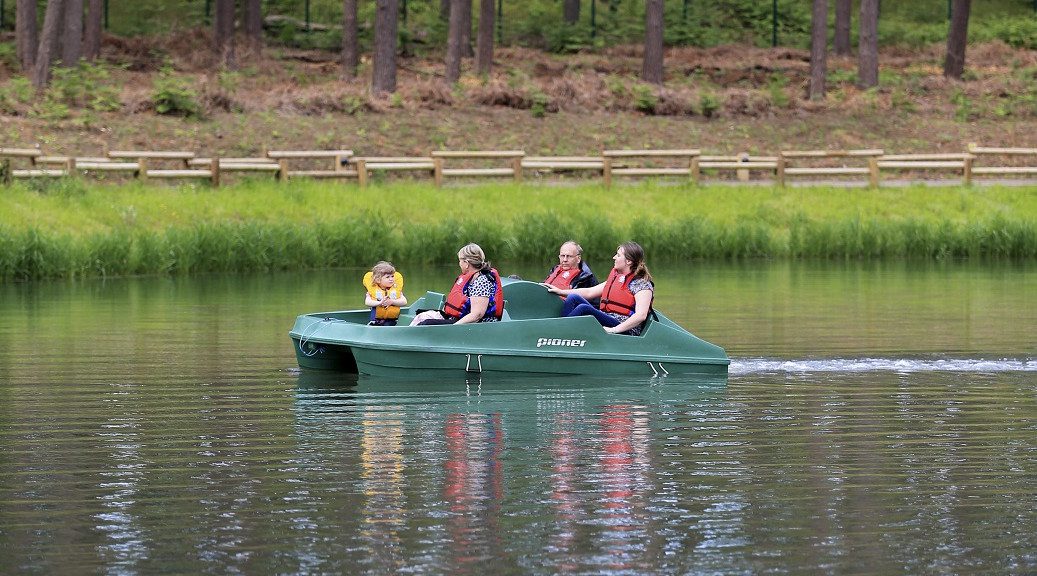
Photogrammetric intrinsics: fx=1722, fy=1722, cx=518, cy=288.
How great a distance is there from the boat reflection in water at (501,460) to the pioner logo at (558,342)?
0.35 metres

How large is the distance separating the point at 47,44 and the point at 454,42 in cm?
1041

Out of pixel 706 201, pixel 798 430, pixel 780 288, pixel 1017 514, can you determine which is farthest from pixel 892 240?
pixel 1017 514

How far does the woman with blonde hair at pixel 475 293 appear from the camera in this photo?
1623 centimetres

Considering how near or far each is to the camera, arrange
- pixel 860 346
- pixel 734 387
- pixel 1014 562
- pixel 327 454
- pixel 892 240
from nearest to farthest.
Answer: pixel 1014 562
pixel 327 454
pixel 734 387
pixel 860 346
pixel 892 240

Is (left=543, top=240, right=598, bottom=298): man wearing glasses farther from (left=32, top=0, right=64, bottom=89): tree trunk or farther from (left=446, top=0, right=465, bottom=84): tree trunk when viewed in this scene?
(left=446, top=0, right=465, bottom=84): tree trunk

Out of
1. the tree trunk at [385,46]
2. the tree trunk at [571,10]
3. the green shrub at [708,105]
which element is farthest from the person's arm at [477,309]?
the tree trunk at [571,10]

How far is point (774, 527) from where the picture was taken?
979cm

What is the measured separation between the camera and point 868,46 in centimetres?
4609

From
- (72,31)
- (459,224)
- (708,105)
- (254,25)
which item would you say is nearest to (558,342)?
(459,224)

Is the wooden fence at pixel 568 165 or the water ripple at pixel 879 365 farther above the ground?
the wooden fence at pixel 568 165

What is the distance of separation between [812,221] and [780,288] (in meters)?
8.74

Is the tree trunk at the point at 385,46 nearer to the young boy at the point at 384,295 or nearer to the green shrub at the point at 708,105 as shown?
the green shrub at the point at 708,105

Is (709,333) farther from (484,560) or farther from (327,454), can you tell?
(484,560)

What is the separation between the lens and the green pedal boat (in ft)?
52.8
